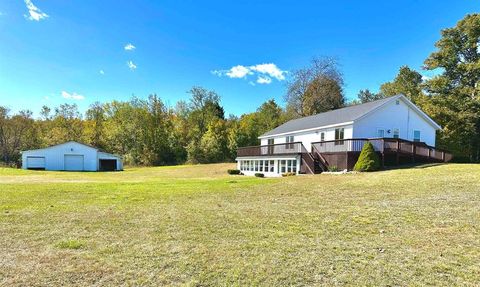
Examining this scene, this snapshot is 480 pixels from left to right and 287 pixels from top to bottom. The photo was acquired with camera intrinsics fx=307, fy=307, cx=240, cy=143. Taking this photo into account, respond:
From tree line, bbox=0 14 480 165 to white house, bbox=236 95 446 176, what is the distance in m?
11.9

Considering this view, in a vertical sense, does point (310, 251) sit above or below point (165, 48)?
below

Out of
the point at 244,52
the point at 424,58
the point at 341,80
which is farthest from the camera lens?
the point at 341,80

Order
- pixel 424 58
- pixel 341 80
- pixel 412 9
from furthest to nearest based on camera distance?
pixel 341 80 → pixel 424 58 → pixel 412 9

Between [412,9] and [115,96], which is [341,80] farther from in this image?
[115,96]

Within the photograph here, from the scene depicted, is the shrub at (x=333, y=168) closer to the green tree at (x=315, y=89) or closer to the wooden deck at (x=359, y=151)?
the wooden deck at (x=359, y=151)

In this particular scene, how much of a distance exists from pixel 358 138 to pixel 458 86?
2119cm

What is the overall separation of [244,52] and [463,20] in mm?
25051

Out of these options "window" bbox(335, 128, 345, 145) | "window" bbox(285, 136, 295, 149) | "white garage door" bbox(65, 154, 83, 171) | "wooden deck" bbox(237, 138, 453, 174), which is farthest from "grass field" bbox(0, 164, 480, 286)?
"white garage door" bbox(65, 154, 83, 171)

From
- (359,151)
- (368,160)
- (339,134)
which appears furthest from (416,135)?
(368,160)

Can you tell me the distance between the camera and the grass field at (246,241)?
4172mm

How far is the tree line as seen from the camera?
169 feet

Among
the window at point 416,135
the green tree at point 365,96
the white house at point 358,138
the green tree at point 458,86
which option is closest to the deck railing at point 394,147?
the white house at point 358,138

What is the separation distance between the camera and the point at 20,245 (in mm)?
5418

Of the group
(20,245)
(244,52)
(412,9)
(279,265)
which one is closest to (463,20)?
(412,9)
